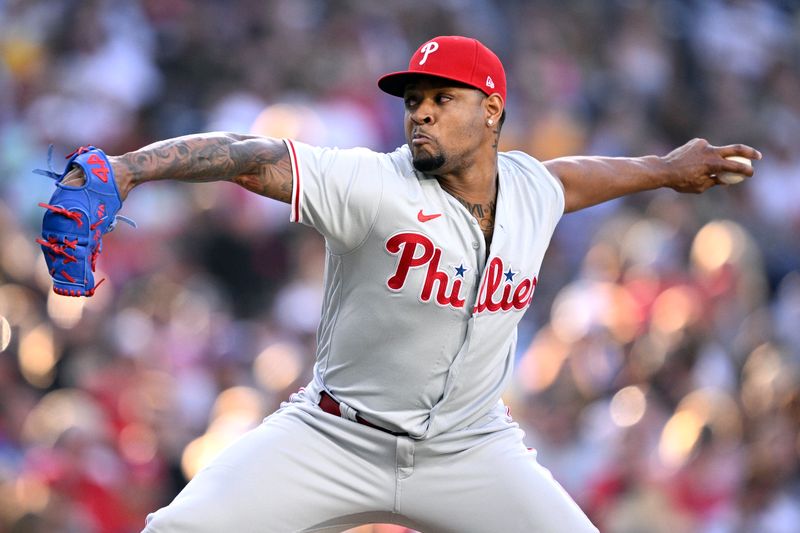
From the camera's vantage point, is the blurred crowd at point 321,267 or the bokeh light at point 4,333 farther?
the bokeh light at point 4,333

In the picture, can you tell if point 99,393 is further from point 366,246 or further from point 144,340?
point 366,246

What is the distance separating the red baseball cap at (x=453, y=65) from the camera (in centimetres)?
433

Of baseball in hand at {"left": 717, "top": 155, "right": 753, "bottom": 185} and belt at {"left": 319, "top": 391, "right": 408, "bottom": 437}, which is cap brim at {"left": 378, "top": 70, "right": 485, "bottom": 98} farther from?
baseball in hand at {"left": 717, "top": 155, "right": 753, "bottom": 185}

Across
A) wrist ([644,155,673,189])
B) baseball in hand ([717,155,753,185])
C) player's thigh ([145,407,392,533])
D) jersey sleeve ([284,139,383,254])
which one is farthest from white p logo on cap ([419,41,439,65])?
baseball in hand ([717,155,753,185])

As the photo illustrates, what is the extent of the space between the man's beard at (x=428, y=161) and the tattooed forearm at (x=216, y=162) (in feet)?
1.55

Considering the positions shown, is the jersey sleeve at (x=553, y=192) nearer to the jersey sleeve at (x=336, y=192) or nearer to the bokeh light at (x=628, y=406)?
the jersey sleeve at (x=336, y=192)

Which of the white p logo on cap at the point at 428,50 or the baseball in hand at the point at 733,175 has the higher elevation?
the white p logo on cap at the point at 428,50

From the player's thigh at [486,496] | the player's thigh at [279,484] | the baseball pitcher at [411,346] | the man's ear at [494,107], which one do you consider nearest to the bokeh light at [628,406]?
the baseball pitcher at [411,346]

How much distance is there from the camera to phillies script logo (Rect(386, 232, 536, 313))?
4.23 m

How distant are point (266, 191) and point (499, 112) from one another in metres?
0.96

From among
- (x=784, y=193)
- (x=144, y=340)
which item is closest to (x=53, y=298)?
(x=144, y=340)

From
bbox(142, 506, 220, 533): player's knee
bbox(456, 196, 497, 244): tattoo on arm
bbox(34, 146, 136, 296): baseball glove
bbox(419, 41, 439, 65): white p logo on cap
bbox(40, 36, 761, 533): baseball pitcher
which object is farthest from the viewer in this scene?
bbox(456, 196, 497, 244): tattoo on arm

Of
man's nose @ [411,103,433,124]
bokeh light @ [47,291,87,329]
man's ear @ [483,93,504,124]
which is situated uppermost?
man's ear @ [483,93,504,124]

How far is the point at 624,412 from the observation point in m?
7.18
